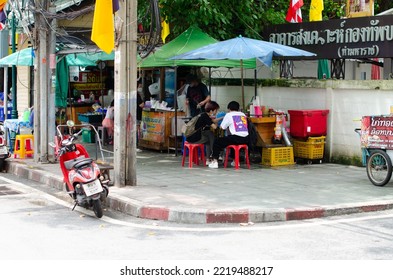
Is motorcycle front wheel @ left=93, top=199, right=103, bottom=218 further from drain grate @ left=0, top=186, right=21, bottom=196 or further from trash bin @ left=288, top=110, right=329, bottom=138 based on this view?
trash bin @ left=288, top=110, right=329, bottom=138

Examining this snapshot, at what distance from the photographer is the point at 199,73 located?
1772cm

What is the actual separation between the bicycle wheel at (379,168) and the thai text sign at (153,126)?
576 cm

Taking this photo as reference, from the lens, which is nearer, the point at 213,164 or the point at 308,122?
the point at 213,164

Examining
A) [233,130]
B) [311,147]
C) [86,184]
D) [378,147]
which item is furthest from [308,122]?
[86,184]

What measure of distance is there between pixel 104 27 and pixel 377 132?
480 cm

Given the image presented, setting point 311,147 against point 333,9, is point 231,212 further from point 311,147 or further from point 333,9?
point 333,9

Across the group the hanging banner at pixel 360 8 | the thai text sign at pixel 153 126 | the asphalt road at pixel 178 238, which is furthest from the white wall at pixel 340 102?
the asphalt road at pixel 178 238

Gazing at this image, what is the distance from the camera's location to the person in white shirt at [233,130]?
43.4 feet

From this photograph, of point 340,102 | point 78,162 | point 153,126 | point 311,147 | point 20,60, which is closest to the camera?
point 78,162

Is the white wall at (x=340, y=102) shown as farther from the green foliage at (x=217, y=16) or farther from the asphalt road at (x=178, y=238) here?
the asphalt road at (x=178, y=238)

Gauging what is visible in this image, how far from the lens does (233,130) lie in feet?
43.4

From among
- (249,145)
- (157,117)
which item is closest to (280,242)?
(249,145)

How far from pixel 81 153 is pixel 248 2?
22.5 feet

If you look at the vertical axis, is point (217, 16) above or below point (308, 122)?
above
